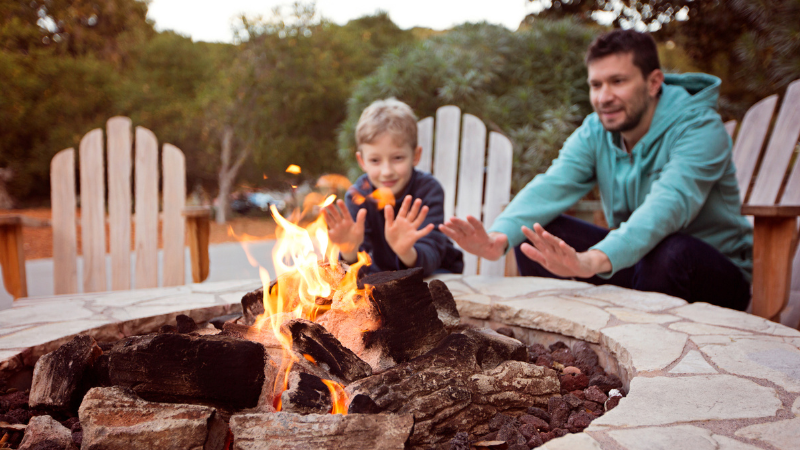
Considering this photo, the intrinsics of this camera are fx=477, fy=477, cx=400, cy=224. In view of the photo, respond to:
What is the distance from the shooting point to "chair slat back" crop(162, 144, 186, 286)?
11.6 ft

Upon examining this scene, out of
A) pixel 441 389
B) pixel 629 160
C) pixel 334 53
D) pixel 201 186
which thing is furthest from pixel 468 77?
pixel 201 186

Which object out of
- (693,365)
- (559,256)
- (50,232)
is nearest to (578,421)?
(693,365)

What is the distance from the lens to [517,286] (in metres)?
2.45

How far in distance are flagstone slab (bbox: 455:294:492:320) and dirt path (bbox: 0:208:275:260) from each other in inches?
149

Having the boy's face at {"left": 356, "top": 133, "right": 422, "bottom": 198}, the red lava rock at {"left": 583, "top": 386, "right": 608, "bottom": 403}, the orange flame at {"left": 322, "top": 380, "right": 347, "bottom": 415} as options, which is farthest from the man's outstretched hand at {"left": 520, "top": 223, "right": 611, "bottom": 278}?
the boy's face at {"left": 356, "top": 133, "right": 422, "bottom": 198}

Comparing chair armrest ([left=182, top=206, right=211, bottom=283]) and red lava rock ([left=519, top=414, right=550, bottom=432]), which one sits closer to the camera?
red lava rock ([left=519, top=414, right=550, bottom=432])

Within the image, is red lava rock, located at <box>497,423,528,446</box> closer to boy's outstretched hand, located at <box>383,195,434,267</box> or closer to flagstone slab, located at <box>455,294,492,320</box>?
flagstone slab, located at <box>455,294,492,320</box>

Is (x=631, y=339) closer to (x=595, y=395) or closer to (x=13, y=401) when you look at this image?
(x=595, y=395)

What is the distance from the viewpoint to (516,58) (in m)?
5.97

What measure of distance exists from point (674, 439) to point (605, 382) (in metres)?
0.58

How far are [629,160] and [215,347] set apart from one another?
2.55m

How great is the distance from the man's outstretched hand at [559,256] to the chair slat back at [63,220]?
128 inches

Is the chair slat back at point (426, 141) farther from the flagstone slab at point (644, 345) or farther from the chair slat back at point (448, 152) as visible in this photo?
the flagstone slab at point (644, 345)

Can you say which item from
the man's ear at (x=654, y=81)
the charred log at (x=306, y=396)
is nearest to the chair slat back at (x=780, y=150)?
the man's ear at (x=654, y=81)
